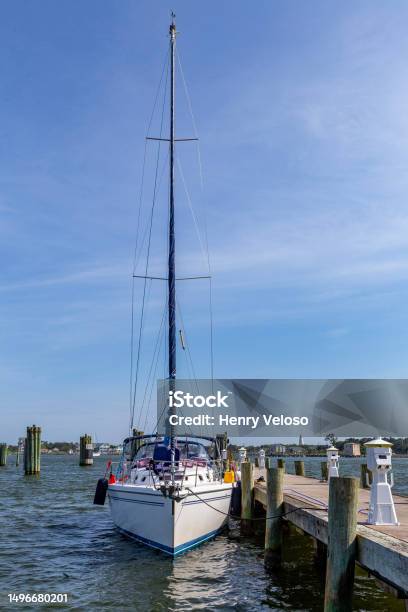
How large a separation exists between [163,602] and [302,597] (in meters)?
3.04

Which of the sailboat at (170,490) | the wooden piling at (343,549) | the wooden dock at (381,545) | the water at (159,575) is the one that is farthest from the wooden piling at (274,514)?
the wooden piling at (343,549)

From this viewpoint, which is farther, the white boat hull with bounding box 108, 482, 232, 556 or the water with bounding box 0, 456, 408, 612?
the white boat hull with bounding box 108, 482, 232, 556

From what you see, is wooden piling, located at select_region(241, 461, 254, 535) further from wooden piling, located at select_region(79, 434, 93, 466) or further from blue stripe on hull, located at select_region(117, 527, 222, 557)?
wooden piling, located at select_region(79, 434, 93, 466)

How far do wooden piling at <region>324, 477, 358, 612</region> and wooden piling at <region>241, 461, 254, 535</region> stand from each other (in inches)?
443

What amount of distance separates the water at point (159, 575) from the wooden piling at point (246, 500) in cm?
44

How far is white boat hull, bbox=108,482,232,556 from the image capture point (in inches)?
625

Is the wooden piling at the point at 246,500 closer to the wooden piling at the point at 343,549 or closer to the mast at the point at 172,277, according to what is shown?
the mast at the point at 172,277

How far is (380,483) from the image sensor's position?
33.4 feet

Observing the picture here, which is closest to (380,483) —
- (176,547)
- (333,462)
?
(176,547)

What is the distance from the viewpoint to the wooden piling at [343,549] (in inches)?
366

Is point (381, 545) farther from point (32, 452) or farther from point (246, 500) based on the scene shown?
point (32, 452)

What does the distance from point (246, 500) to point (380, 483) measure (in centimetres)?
1125

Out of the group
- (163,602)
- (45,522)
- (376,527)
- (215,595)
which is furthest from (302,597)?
(45,522)

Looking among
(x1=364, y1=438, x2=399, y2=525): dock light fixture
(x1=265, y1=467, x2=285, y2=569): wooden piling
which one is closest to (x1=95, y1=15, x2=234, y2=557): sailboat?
(x1=265, y1=467, x2=285, y2=569): wooden piling
